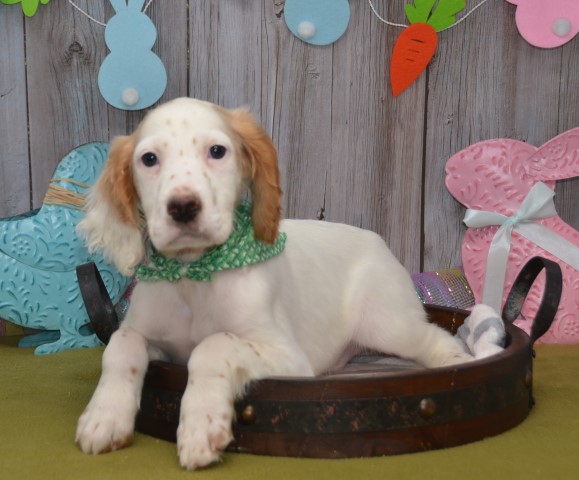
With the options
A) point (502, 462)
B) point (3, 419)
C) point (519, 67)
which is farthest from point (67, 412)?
point (519, 67)

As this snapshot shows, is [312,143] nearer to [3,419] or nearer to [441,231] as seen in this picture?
[441,231]

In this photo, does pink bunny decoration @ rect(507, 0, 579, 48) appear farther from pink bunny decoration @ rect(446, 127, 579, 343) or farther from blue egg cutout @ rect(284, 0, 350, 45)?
blue egg cutout @ rect(284, 0, 350, 45)

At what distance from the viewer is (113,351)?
2.06 m

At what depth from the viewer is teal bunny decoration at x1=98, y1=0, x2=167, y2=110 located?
11.2 feet

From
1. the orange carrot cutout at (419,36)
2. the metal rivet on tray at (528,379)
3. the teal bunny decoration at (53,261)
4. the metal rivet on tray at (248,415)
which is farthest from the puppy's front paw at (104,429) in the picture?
the orange carrot cutout at (419,36)

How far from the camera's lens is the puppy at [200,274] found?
1.91 m

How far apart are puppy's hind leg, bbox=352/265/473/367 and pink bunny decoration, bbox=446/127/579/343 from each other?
2.64 ft

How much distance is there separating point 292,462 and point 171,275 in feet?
1.86

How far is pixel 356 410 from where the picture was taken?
6.26 feet

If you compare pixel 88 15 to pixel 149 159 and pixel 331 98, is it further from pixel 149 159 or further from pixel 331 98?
pixel 149 159

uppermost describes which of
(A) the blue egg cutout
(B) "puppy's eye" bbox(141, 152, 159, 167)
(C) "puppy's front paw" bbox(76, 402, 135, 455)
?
(A) the blue egg cutout

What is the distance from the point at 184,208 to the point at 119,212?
308mm

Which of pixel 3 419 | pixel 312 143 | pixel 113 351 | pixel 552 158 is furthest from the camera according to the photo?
pixel 312 143

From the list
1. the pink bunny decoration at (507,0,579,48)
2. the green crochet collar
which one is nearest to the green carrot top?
the pink bunny decoration at (507,0,579,48)
